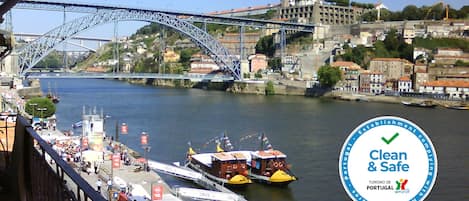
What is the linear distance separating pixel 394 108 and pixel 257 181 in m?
7.56

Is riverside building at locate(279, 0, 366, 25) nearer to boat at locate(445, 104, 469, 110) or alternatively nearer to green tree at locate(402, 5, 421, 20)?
green tree at locate(402, 5, 421, 20)

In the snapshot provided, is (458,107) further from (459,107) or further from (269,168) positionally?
(269,168)

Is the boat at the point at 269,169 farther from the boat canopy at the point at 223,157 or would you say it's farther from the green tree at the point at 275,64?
the green tree at the point at 275,64

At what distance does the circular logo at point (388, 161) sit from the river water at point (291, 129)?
3.61 meters

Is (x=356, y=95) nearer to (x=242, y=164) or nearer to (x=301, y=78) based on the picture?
(x=301, y=78)

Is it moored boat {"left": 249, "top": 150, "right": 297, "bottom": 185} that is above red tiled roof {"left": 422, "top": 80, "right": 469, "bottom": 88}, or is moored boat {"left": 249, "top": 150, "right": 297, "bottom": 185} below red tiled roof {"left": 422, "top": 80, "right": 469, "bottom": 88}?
below

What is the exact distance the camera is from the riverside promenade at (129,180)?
12.3ft

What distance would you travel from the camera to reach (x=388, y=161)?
2.04 ft

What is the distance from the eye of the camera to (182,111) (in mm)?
10695

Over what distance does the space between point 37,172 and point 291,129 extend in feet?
24.4

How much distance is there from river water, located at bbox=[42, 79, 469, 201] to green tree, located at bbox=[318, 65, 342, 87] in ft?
6.18

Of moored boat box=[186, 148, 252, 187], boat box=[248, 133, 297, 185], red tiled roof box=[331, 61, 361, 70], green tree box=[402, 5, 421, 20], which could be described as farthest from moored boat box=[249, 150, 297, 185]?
green tree box=[402, 5, 421, 20]

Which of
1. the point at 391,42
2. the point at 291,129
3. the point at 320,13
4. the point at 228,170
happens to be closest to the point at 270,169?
the point at 228,170

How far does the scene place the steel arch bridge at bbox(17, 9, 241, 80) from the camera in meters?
14.1
